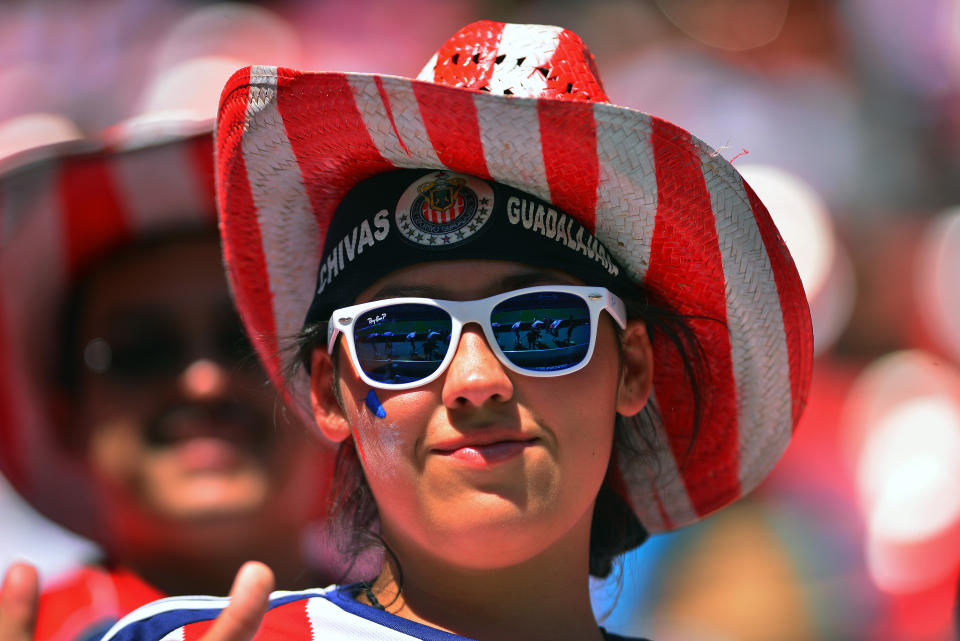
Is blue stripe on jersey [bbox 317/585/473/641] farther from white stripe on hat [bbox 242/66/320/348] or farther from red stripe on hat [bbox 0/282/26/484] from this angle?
red stripe on hat [bbox 0/282/26/484]

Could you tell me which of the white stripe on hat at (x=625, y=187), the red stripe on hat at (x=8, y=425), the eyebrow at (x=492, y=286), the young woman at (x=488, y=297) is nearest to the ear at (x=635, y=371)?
the young woman at (x=488, y=297)

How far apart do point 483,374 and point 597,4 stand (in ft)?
17.5

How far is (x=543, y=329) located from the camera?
1.55 m

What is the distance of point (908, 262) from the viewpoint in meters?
5.48

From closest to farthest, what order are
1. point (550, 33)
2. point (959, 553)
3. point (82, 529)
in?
point (550, 33) → point (82, 529) → point (959, 553)

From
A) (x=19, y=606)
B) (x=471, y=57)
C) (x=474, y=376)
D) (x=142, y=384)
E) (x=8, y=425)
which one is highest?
(x=471, y=57)

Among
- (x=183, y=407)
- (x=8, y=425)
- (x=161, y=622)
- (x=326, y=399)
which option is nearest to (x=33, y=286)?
(x=8, y=425)

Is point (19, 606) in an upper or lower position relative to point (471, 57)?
lower

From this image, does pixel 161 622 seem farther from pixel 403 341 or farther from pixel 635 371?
pixel 635 371

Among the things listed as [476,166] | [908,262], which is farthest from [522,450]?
[908,262]

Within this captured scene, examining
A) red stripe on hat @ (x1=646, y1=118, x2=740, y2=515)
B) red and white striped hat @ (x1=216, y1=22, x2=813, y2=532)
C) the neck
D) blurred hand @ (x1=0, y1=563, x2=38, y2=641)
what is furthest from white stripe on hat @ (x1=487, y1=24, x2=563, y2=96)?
blurred hand @ (x1=0, y1=563, x2=38, y2=641)

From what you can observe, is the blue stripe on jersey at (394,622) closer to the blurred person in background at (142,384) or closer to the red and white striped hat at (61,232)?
the blurred person in background at (142,384)

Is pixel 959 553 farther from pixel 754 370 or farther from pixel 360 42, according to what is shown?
pixel 360 42

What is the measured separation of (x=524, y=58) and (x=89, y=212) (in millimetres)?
1809
